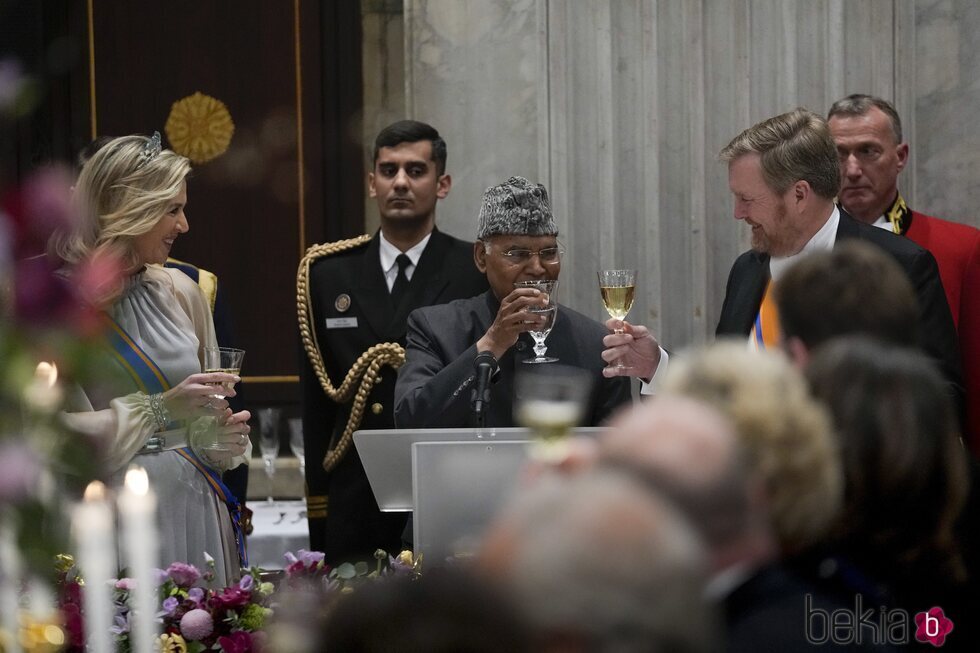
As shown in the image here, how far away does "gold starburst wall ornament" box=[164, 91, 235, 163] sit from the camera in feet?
17.0

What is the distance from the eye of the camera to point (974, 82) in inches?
176

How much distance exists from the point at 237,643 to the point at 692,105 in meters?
2.74

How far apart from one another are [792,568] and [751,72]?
3.13m

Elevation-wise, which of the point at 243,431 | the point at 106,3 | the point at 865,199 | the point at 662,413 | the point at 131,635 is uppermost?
the point at 106,3

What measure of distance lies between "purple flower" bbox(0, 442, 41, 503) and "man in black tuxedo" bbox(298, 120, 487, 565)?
9.33 ft

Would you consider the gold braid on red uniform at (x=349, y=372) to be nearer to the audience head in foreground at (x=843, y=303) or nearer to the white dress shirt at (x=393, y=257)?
the white dress shirt at (x=393, y=257)

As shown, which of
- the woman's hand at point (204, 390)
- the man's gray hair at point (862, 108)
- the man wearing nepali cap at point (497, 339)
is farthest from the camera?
the man's gray hair at point (862, 108)

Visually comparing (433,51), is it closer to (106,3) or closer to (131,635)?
(106,3)

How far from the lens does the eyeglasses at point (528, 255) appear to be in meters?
3.44

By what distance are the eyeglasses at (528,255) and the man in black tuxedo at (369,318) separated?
637 millimetres

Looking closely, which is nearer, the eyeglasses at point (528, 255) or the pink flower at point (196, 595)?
the pink flower at point (196, 595)

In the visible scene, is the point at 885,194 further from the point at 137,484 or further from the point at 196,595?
the point at 137,484

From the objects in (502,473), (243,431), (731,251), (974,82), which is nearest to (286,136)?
(731,251)

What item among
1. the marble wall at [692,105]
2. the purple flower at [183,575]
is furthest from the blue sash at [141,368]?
the marble wall at [692,105]
